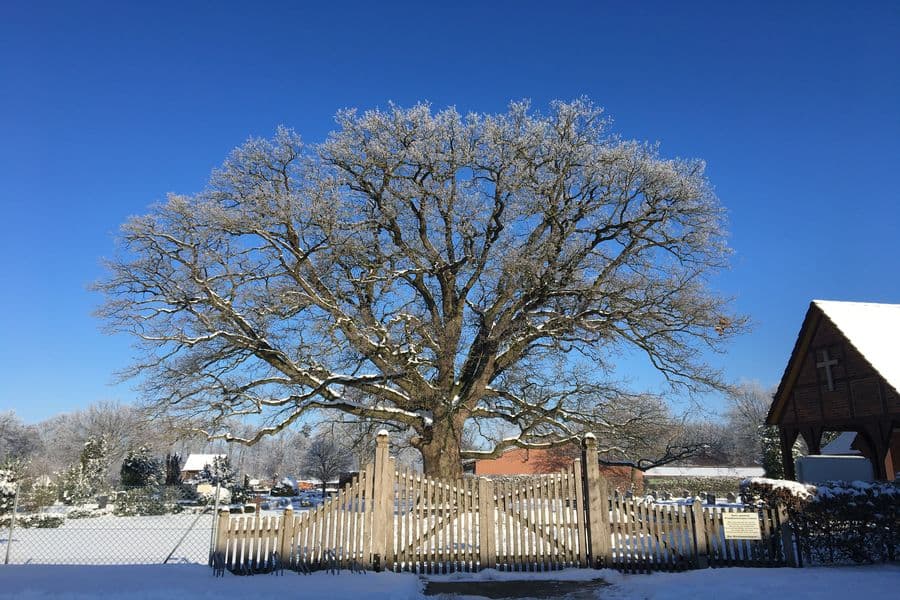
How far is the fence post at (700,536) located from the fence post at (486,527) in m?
3.39

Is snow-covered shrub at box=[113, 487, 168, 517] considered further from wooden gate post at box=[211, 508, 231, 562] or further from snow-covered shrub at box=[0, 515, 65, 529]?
wooden gate post at box=[211, 508, 231, 562]

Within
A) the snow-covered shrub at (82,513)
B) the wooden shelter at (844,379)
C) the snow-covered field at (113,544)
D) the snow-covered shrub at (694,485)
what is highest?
the wooden shelter at (844,379)

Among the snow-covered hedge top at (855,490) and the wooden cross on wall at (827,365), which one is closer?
the snow-covered hedge top at (855,490)

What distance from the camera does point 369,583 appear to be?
8477mm

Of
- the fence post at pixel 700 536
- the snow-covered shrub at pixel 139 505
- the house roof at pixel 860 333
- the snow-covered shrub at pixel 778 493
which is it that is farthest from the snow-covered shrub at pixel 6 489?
Answer: the house roof at pixel 860 333

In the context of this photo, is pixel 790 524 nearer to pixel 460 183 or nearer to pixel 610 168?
pixel 610 168

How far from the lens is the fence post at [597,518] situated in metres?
9.91

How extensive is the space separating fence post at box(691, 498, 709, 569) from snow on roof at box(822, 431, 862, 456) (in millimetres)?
24676

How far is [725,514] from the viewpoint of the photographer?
32.5 feet

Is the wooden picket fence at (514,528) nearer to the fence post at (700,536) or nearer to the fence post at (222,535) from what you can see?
the fence post at (700,536)

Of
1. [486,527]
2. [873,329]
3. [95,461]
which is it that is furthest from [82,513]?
[873,329]

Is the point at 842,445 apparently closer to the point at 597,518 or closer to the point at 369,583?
the point at 597,518

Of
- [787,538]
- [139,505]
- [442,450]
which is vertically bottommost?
[139,505]

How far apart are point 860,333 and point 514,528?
46.4 ft
